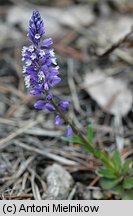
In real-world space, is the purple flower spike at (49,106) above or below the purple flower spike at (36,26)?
below

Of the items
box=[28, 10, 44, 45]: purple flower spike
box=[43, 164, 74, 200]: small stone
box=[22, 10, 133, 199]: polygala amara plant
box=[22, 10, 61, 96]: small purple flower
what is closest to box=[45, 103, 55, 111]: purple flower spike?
box=[22, 10, 133, 199]: polygala amara plant

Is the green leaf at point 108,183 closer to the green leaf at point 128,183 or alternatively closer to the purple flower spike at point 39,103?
the green leaf at point 128,183

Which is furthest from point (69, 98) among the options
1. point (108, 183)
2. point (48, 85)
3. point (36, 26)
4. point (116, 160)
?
point (36, 26)

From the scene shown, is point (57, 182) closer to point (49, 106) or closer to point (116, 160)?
point (116, 160)

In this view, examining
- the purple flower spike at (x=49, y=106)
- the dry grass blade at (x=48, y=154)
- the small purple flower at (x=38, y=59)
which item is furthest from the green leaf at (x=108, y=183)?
the small purple flower at (x=38, y=59)

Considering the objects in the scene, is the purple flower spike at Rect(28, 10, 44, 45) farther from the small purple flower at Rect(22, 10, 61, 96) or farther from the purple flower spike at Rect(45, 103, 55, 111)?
the purple flower spike at Rect(45, 103, 55, 111)

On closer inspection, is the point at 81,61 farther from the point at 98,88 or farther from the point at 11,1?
the point at 11,1

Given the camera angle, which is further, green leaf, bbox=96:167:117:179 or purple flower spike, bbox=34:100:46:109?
green leaf, bbox=96:167:117:179
